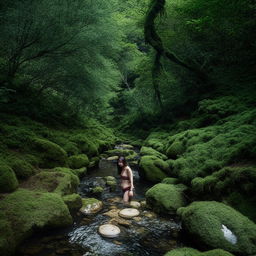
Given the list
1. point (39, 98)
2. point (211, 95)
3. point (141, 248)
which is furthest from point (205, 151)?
point (39, 98)

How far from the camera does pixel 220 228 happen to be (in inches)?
187

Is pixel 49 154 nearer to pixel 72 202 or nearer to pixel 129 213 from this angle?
pixel 72 202

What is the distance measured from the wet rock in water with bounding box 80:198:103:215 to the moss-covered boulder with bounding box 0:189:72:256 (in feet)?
2.86

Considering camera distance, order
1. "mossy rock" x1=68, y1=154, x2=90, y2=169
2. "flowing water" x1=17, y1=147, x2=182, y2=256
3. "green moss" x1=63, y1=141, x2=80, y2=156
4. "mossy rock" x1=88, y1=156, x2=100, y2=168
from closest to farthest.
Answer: "flowing water" x1=17, y1=147, x2=182, y2=256, "mossy rock" x1=68, y1=154, x2=90, y2=169, "green moss" x1=63, y1=141, x2=80, y2=156, "mossy rock" x1=88, y1=156, x2=100, y2=168

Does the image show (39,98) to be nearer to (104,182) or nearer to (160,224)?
(104,182)

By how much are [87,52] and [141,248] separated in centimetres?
930

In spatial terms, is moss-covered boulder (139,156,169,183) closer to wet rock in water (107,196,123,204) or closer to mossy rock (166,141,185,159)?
mossy rock (166,141,185,159)

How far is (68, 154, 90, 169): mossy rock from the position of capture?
9.58m

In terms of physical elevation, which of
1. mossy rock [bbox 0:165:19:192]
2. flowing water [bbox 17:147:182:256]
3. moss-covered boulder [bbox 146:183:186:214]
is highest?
mossy rock [bbox 0:165:19:192]

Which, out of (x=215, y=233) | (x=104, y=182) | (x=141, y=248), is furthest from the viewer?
(x=104, y=182)

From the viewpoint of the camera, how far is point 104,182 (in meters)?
9.56

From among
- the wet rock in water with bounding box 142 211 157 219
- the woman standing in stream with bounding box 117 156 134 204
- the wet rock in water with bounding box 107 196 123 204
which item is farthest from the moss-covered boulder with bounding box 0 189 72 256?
the woman standing in stream with bounding box 117 156 134 204

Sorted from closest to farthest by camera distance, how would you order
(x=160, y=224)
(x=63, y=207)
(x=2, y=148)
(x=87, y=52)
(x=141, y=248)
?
(x=141, y=248), (x=63, y=207), (x=160, y=224), (x=2, y=148), (x=87, y=52)

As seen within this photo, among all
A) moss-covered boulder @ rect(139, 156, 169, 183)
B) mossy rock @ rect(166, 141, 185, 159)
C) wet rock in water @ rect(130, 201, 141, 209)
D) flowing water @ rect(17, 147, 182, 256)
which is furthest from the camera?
mossy rock @ rect(166, 141, 185, 159)
